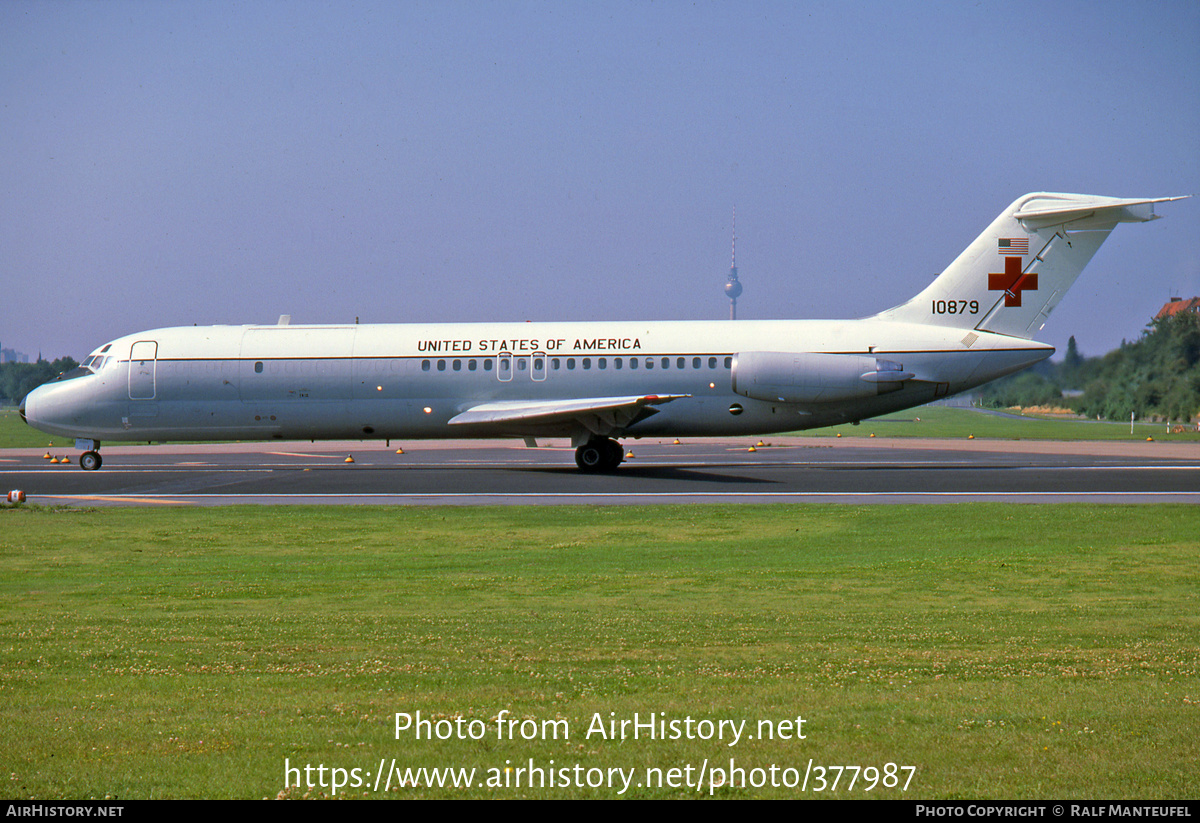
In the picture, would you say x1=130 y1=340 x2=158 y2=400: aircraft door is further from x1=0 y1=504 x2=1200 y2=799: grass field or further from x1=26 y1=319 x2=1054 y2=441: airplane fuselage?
x1=0 y1=504 x2=1200 y2=799: grass field

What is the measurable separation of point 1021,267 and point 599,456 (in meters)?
13.7

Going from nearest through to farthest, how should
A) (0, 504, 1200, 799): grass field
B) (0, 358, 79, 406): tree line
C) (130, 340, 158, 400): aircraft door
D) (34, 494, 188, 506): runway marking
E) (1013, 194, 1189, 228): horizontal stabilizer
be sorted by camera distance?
(0, 504, 1200, 799): grass field → (34, 494, 188, 506): runway marking → (1013, 194, 1189, 228): horizontal stabilizer → (130, 340, 158, 400): aircraft door → (0, 358, 79, 406): tree line

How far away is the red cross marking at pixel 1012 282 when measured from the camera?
101 ft

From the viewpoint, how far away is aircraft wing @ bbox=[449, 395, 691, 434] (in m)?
29.6

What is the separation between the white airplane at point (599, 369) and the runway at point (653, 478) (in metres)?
1.61

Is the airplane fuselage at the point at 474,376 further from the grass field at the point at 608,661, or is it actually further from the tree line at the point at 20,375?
the tree line at the point at 20,375

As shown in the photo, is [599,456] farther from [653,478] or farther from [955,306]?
[955,306]

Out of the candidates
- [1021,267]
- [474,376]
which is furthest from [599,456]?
[1021,267]

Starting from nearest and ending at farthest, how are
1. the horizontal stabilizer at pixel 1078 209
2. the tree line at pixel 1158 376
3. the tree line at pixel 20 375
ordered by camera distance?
the horizontal stabilizer at pixel 1078 209 < the tree line at pixel 1158 376 < the tree line at pixel 20 375

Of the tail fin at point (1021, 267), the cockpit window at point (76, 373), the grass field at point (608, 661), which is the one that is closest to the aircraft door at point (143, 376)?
the cockpit window at point (76, 373)

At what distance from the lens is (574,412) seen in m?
29.9

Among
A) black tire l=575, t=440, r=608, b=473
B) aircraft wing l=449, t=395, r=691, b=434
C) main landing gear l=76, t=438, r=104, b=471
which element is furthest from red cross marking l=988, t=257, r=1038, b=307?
main landing gear l=76, t=438, r=104, b=471

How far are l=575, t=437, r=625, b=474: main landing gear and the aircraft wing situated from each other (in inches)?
16.6

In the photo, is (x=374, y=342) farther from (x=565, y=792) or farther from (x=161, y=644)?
(x=565, y=792)
